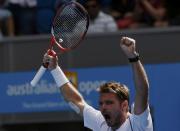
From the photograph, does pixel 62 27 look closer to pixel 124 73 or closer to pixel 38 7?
pixel 124 73

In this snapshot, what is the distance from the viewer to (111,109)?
19.1 feet

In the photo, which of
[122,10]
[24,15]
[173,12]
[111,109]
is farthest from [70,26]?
[122,10]

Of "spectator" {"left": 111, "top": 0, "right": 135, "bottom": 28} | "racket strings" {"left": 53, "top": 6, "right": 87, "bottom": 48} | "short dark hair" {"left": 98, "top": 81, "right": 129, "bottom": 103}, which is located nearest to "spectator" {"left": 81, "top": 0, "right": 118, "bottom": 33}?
"spectator" {"left": 111, "top": 0, "right": 135, "bottom": 28}

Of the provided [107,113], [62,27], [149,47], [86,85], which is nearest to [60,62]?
[86,85]

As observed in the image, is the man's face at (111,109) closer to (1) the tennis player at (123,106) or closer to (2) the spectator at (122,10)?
(1) the tennis player at (123,106)

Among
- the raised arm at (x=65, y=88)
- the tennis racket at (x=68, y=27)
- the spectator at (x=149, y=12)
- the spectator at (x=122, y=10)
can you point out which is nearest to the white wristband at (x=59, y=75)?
the raised arm at (x=65, y=88)

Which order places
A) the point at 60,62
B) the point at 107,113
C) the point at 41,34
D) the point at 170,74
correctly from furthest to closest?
1. the point at 41,34
2. the point at 60,62
3. the point at 170,74
4. the point at 107,113

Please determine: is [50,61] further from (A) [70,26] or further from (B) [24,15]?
(B) [24,15]

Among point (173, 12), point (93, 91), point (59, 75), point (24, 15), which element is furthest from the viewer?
point (24, 15)

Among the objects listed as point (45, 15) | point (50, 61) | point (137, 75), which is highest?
point (45, 15)

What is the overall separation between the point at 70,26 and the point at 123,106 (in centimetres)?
144

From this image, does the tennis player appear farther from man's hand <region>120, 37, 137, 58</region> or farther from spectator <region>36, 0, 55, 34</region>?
spectator <region>36, 0, 55, 34</region>

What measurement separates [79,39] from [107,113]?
126 cm

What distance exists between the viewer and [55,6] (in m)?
10.8
